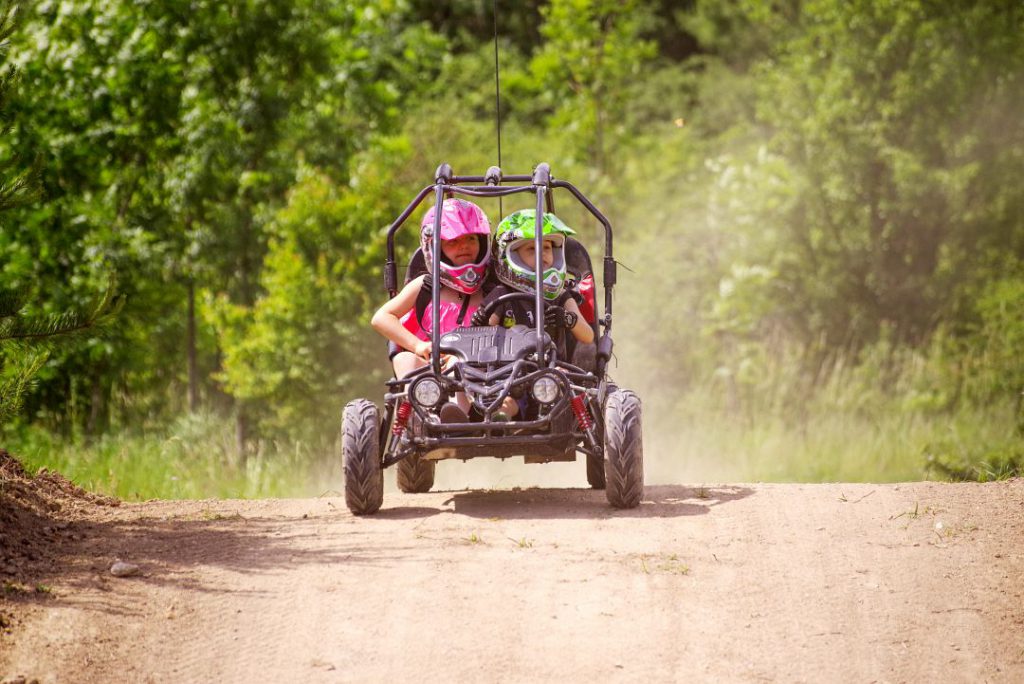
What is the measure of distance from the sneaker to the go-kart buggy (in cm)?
4

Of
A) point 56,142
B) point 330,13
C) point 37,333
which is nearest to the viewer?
point 37,333

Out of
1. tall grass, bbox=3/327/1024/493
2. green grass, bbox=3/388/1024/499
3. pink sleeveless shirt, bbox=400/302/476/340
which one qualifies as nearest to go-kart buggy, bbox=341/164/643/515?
pink sleeveless shirt, bbox=400/302/476/340

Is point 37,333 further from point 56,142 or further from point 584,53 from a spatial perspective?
point 584,53

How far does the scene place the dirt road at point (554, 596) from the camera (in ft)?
19.1

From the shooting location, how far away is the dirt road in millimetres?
5832

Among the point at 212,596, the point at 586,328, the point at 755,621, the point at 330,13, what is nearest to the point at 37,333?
the point at 212,596

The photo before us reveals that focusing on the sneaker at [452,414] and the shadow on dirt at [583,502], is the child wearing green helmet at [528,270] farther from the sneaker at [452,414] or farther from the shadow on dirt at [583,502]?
the shadow on dirt at [583,502]

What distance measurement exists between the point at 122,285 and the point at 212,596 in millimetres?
8873

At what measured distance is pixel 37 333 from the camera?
7430mm

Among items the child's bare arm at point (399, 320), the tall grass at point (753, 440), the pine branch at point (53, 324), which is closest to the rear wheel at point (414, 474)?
the child's bare arm at point (399, 320)

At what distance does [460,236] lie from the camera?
8.72 metres

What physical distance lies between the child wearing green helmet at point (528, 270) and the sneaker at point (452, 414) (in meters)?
0.78

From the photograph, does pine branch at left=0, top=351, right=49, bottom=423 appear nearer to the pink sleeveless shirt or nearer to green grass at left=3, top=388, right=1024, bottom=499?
the pink sleeveless shirt

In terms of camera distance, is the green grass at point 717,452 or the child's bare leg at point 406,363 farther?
the green grass at point 717,452
